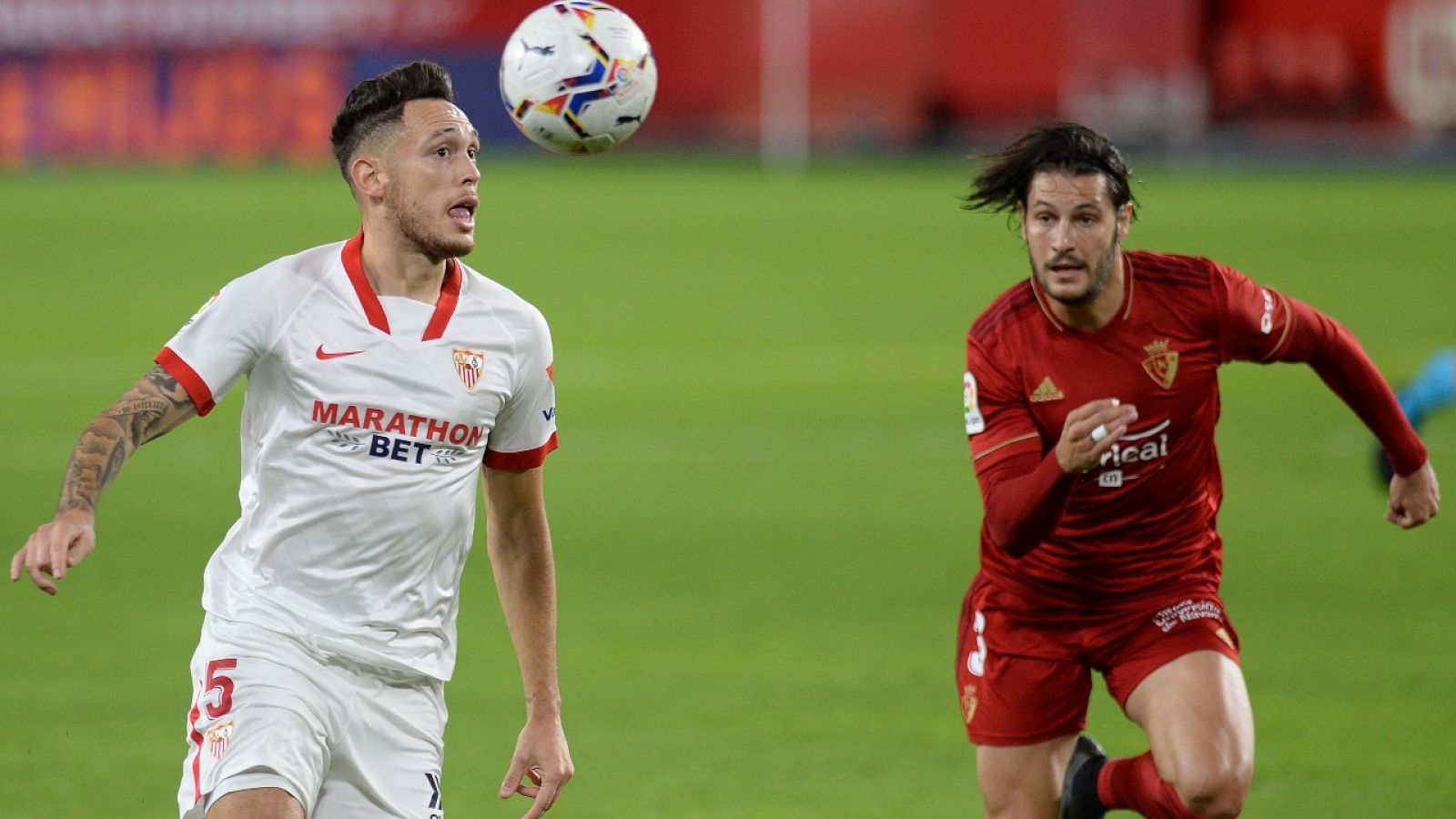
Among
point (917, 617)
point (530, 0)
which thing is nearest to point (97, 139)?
point (530, 0)

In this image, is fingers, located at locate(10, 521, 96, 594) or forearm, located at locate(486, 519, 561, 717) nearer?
fingers, located at locate(10, 521, 96, 594)

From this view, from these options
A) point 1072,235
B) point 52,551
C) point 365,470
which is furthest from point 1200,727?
point 52,551

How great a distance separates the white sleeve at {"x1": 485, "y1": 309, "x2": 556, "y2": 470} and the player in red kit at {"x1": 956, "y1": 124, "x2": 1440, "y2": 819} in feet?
4.07

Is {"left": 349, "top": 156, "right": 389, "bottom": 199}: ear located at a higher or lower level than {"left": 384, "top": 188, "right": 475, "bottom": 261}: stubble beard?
higher

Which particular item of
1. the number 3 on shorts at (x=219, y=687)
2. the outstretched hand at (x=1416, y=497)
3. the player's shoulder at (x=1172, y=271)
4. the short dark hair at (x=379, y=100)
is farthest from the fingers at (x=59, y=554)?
the outstretched hand at (x=1416, y=497)

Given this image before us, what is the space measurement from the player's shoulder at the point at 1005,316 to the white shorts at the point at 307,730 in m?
1.91

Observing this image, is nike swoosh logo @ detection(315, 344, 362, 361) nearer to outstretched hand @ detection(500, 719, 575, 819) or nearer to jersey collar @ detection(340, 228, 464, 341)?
jersey collar @ detection(340, 228, 464, 341)

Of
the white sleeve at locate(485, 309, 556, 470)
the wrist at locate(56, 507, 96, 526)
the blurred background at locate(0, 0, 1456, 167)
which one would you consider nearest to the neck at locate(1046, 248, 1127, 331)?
the white sleeve at locate(485, 309, 556, 470)

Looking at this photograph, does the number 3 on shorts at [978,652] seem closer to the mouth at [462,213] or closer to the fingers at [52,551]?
the mouth at [462,213]

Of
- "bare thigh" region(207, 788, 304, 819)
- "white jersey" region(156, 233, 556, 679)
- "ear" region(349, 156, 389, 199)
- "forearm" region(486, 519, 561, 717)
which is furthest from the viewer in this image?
"forearm" region(486, 519, 561, 717)

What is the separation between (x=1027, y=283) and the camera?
5.76 meters

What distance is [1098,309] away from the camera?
18.1 ft

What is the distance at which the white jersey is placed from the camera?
455 cm

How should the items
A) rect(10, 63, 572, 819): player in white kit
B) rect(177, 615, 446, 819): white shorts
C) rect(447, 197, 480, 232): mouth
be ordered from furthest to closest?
1. rect(447, 197, 480, 232): mouth
2. rect(10, 63, 572, 819): player in white kit
3. rect(177, 615, 446, 819): white shorts
